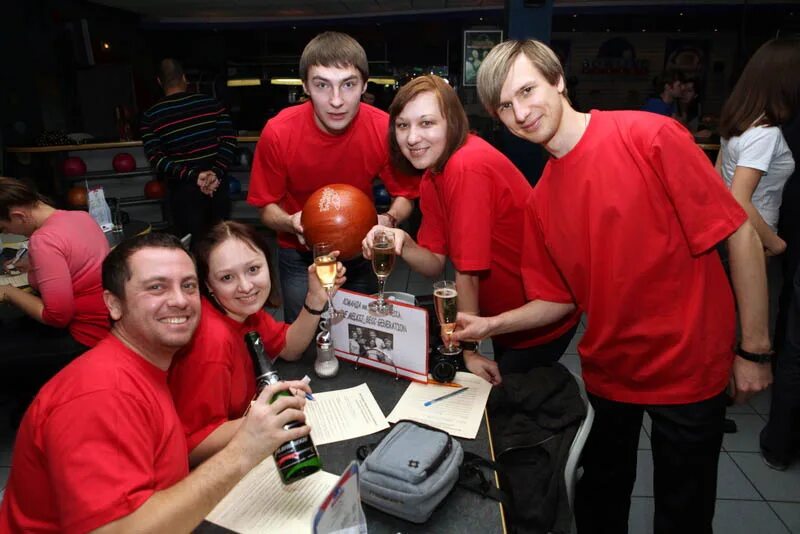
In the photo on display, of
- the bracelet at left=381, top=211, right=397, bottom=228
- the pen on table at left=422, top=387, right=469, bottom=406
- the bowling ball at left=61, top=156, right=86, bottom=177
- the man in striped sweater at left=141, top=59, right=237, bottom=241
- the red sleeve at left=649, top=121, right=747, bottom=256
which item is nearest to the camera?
the red sleeve at left=649, top=121, right=747, bottom=256

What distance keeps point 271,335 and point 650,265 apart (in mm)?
1369

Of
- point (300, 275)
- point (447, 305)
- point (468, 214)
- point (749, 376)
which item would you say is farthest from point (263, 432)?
point (300, 275)

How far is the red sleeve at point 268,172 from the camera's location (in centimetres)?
268

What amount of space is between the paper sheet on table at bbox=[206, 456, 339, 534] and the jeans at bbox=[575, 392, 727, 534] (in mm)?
1082

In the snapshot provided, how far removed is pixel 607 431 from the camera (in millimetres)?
1974

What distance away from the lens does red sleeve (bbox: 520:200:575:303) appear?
6.47 feet

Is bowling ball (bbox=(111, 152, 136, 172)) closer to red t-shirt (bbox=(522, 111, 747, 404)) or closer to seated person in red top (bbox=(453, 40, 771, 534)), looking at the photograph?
seated person in red top (bbox=(453, 40, 771, 534))

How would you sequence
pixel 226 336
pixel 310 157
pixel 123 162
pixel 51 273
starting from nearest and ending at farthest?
pixel 226 336 < pixel 310 157 < pixel 51 273 < pixel 123 162

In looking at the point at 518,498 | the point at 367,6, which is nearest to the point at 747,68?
the point at 518,498

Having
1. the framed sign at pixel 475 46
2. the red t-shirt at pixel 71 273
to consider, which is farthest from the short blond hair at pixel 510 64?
the framed sign at pixel 475 46

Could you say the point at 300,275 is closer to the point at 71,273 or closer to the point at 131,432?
the point at 71,273

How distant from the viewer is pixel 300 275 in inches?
113

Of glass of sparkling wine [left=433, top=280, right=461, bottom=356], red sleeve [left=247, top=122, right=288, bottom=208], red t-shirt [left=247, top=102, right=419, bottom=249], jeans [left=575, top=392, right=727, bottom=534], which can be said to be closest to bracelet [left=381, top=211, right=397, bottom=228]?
red t-shirt [left=247, top=102, right=419, bottom=249]

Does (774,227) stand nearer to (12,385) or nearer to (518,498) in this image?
(518,498)
